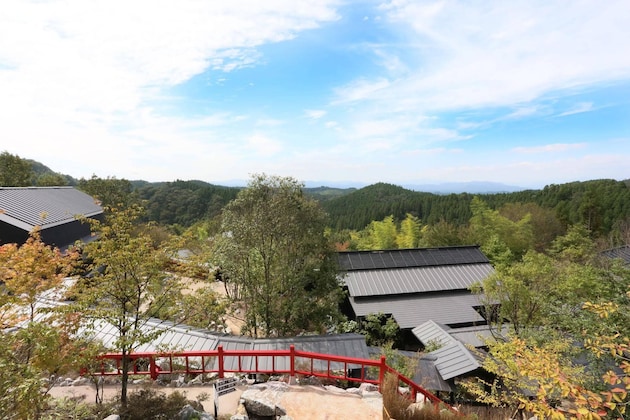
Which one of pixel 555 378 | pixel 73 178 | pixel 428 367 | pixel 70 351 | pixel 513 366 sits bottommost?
pixel 428 367

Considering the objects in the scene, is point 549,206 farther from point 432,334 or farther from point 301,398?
point 301,398

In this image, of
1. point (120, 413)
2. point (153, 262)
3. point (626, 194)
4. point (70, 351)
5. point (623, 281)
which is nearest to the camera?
point (70, 351)

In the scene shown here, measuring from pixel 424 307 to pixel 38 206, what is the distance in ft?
80.6

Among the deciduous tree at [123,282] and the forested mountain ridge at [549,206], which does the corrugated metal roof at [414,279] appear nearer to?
the forested mountain ridge at [549,206]

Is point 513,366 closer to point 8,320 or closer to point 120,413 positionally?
point 120,413

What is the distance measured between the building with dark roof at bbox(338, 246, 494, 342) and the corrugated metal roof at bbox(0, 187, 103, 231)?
644 inches

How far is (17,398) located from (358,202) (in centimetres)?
11726

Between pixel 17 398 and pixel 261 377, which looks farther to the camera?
pixel 261 377

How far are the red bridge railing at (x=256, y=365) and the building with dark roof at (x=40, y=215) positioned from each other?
10.3 meters

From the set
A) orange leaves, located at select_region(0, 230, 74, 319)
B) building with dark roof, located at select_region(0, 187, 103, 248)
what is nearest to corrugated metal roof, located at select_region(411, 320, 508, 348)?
orange leaves, located at select_region(0, 230, 74, 319)

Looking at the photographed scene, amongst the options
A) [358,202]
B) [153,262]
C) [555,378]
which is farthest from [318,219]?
[358,202]

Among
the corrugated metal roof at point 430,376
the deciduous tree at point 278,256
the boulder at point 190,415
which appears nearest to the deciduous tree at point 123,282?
the boulder at point 190,415

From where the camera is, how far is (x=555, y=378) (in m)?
4.03

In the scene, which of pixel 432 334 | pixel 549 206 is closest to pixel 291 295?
pixel 432 334
